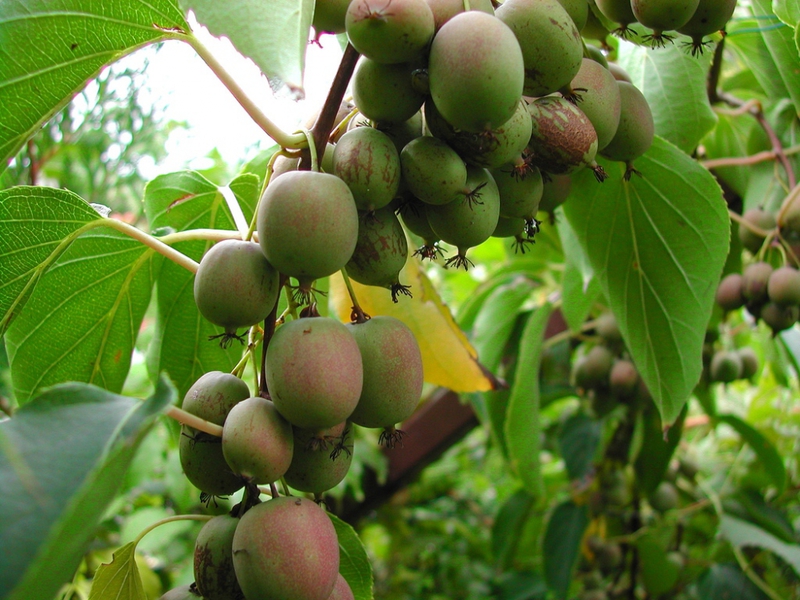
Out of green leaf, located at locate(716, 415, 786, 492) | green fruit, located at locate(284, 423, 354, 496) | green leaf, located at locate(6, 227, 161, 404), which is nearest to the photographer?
green fruit, located at locate(284, 423, 354, 496)

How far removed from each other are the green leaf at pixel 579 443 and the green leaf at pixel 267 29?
1.87 m

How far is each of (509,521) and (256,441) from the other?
2.06 metres

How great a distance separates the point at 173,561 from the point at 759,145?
2.26 metres

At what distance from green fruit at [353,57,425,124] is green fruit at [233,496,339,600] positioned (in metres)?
0.38

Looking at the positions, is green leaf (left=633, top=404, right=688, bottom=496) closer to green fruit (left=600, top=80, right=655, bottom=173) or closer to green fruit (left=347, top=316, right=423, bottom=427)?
green fruit (left=600, top=80, right=655, bottom=173)

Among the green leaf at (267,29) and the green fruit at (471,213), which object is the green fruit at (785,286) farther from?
the green leaf at (267,29)

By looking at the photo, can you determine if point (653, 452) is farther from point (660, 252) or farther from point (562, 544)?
point (660, 252)

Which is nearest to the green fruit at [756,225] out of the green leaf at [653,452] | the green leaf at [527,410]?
the green leaf at [527,410]

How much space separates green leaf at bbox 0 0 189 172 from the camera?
706 mm

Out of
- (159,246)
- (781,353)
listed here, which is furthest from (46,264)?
(781,353)

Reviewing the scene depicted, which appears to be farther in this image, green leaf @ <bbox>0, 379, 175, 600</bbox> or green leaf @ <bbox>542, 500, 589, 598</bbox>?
green leaf @ <bbox>542, 500, 589, 598</bbox>

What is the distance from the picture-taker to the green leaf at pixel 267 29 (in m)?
0.55

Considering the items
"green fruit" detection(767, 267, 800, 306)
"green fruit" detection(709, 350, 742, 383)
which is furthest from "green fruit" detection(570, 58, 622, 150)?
"green fruit" detection(709, 350, 742, 383)

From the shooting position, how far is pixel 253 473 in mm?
605
